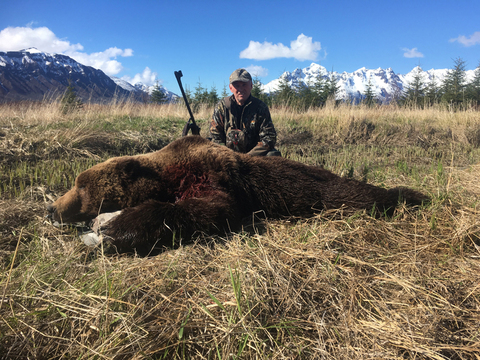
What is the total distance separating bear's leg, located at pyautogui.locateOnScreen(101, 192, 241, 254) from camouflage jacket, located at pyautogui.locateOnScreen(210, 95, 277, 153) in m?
2.26

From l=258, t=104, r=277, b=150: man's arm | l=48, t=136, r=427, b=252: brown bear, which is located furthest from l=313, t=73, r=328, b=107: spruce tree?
l=48, t=136, r=427, b=252: brown bear

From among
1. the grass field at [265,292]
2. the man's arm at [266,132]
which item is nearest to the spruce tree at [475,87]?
the man's arm at [266,132]

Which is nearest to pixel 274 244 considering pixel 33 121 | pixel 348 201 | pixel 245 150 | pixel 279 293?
pixel 279 293

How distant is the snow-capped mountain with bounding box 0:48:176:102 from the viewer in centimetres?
12194

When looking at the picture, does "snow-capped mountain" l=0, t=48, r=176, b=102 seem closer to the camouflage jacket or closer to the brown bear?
the camouflage jacket

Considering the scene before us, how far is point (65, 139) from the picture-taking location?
4805 mm

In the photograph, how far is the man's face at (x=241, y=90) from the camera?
3.93 m

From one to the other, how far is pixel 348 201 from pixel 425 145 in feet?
19.1

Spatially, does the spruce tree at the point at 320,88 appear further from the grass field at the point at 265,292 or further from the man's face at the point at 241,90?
the grass field at the point at 265,292

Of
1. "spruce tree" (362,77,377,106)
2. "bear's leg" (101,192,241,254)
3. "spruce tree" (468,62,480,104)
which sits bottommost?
"bear's leg" (101,192,241,254)

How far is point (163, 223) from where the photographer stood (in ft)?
5.69

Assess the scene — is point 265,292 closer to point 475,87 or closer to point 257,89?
point 257,89

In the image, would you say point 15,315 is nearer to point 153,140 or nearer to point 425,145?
point 153,140

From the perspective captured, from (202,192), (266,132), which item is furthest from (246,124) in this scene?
(202,192)
